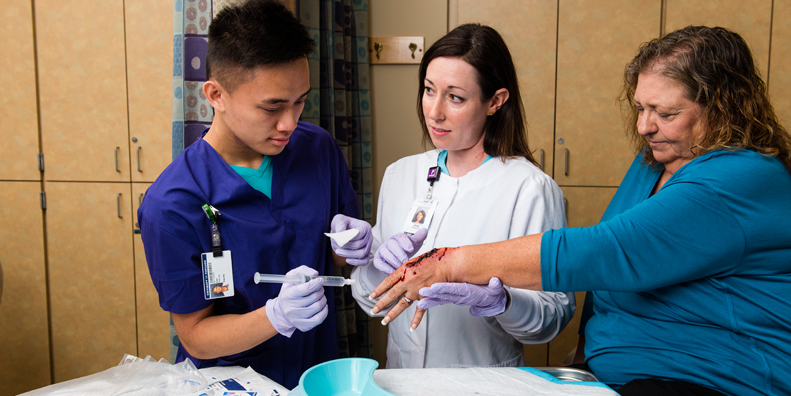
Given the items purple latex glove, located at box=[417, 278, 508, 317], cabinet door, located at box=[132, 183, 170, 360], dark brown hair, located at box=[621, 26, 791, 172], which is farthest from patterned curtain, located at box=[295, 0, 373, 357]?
dark brown hair, located at box=[621, 26, 791, 172]

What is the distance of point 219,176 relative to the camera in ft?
3.97

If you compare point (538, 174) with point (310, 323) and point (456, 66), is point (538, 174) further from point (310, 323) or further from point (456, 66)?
point (310, 323)

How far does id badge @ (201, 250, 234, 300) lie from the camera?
112 cm

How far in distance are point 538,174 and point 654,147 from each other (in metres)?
0.30

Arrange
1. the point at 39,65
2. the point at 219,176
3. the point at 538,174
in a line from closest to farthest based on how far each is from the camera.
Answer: the point at 219,176 < the point at 538,174 < the point at 39,65

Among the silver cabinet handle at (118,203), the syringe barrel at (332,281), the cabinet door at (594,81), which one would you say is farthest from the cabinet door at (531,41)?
the silver cabinet handle at (118,203)

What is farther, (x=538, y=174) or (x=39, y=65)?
(x=39, y=65)

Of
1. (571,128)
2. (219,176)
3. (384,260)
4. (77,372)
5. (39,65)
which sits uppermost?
(39,65)

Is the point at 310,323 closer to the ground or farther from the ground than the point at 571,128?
closer to the ground

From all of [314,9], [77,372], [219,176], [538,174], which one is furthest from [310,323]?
[77,372]

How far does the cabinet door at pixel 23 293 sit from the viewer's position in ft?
8.46

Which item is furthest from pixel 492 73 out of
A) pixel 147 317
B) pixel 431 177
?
pixel 147 317

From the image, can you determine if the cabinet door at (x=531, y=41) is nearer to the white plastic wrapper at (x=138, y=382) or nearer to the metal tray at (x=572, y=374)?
the metal tray at (x=572, y=374)

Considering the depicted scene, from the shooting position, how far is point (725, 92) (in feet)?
3.27
